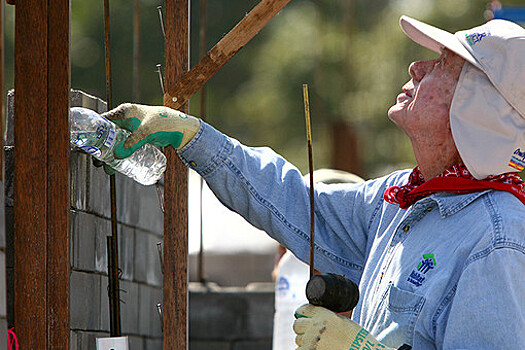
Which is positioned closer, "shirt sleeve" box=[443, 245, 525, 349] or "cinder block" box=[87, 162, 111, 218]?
"shirt sleeve" box=[443, 245, 525, 349]

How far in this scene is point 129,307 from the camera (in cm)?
308

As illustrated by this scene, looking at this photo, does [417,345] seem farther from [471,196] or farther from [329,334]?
[471,196]

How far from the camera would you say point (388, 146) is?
14.5 m

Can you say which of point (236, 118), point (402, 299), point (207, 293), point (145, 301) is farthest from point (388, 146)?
point (402, 299)

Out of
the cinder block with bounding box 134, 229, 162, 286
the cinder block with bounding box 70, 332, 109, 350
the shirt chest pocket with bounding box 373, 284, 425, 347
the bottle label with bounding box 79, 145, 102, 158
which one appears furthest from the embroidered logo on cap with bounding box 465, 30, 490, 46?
the cinder block with bounding box 134, 229, 162, 286

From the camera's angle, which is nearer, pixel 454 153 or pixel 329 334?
pixel 329 334

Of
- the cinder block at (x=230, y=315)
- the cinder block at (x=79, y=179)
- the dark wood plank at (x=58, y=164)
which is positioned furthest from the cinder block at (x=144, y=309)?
the cinder block at (x=230, y=315)

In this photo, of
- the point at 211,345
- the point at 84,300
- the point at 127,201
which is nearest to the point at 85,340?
the point at 84,300

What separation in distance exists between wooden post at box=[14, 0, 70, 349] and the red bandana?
0.99m

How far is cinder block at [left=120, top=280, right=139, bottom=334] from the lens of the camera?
2.97 metres

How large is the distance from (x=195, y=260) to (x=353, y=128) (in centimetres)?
531

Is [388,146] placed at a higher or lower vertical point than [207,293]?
higher

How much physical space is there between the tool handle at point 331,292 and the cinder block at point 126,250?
1.04 meters

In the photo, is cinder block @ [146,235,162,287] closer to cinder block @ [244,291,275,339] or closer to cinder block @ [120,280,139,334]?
cinder block @ [120,280,139,334]
